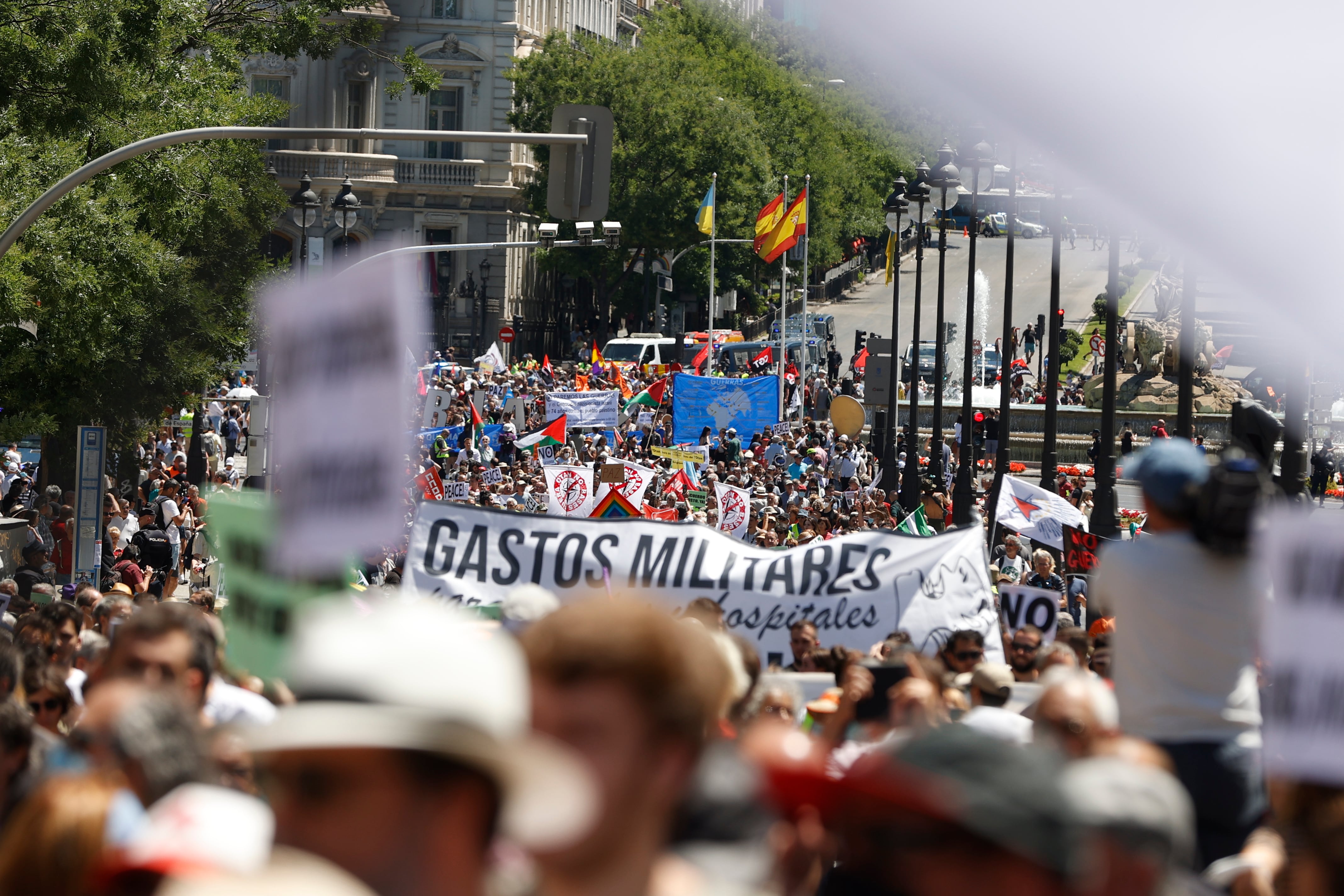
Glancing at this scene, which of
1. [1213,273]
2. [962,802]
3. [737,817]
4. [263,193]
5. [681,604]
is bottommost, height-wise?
[681,604]

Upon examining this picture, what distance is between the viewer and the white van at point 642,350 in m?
60.5

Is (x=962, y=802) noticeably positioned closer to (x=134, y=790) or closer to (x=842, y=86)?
(x=134, y=790)

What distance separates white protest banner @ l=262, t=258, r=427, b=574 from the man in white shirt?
78.8 inches

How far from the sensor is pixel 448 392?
34.2 m

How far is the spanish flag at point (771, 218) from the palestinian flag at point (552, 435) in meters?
19.3

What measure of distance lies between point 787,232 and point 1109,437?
2831cm

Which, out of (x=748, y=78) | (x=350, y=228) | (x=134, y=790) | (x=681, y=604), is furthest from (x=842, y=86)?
(x=134, y=790)

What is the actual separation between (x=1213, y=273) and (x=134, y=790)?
6514 mm

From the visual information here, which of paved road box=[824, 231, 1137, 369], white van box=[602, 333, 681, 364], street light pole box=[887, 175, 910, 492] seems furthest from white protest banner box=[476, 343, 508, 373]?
paved road box=[824, 231, 1137, 369]

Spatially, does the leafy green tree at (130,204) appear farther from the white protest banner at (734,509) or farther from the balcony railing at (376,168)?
the balcony railing at (376,168)

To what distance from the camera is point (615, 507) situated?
60.1 ft

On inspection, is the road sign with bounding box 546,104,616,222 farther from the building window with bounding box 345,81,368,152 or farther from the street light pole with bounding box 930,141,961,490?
the building window with bounding box 345,81,368,152

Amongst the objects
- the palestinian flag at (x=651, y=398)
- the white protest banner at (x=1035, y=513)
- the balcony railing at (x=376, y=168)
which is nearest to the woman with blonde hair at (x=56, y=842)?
the white protest banner at (x=1035, y=513)

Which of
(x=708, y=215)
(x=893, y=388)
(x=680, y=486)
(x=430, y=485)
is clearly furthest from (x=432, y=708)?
(x=708, y=215)
